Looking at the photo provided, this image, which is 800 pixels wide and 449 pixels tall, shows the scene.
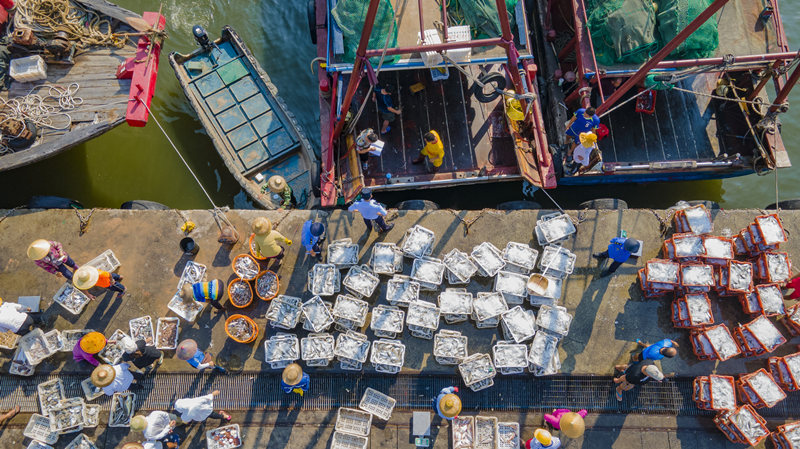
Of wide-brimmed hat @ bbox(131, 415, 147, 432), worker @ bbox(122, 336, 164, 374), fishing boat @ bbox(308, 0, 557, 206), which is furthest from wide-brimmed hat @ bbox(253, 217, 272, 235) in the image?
wide-brimmed hat @ bbox(131, 415, 147, 432)

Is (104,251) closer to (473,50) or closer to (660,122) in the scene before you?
(473,50)

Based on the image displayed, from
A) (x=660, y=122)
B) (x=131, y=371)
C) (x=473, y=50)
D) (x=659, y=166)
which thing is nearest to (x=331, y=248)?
(x=131, y=371)

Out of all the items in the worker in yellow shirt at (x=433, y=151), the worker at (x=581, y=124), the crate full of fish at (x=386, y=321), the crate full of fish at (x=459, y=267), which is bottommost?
the crate full of fish at (x=386, y=321)

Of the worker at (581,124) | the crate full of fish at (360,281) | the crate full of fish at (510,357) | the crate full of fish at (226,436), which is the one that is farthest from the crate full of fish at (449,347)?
the worker at (581,124)

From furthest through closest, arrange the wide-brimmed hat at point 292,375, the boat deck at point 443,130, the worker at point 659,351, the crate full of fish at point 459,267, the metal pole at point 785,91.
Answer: the boat deck at point 443,130 < the crate full of fish at point 459,267 < the metal pole at point 785,91 < the wide-brimmed hat at point 292,375 < the worker at point 659,351

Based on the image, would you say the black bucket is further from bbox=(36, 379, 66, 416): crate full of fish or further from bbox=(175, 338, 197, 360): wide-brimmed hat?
bbox=(36, 379, 66, 416): crate full of fish

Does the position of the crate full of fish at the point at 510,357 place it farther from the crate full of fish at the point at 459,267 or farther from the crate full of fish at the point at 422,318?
the crate full of fish at the point at 459,267

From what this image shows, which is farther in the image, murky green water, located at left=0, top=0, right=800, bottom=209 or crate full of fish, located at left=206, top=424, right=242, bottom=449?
murky green water, located at left=0, top=0, right=800, bottom=209
